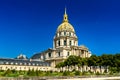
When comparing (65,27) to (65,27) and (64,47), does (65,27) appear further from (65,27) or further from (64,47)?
(64,47)

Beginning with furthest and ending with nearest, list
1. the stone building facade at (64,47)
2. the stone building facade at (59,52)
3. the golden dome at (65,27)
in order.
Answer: the golden dome at (65,27), the stone building facade at (64,47), the stone building facade at (59,52)

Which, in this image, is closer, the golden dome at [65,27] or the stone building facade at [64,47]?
the stone building facade at [64,47]

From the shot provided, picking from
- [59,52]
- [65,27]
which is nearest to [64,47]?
[59,52]

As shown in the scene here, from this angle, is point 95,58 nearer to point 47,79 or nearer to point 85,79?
point 85,79

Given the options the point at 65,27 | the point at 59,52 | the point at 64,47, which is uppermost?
the point at 65,27

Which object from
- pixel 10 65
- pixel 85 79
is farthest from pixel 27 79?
pixel 10 65

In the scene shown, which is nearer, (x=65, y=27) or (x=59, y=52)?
(x=59, y=52)

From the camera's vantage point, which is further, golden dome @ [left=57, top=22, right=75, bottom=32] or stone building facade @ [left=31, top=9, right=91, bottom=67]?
golden dome @ [left=57, top=22, right=75, bottom=32]

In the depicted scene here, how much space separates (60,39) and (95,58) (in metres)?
37.2

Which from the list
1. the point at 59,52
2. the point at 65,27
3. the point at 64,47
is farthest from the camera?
the point at 65,27

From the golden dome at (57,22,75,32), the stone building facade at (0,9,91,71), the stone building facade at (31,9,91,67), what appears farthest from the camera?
the golden dome at (57,22,75,32)

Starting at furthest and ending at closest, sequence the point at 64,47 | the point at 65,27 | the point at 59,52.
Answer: the point at 65,27 < the point at 59,52 < the point at 64,47

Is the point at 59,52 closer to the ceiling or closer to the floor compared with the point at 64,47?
closer to the floor

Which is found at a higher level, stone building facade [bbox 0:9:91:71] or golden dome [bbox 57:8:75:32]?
golden dome [bbox 57:8:75:32]
